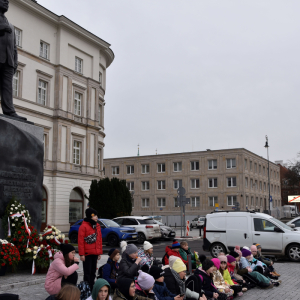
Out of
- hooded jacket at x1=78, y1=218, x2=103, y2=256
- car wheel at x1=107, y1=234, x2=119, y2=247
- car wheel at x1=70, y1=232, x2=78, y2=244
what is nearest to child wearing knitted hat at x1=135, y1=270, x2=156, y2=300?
hooded jacket at x1=78, y1=218, x2=103, y2=256

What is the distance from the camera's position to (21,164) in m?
9.63

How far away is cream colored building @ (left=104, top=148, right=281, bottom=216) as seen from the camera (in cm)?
5841

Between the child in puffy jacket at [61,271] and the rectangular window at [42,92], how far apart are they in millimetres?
30290

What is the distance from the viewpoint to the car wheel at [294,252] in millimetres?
15181

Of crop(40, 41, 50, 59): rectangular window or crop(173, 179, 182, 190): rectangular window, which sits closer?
crop(40, 41, 50, 59): rectangular window

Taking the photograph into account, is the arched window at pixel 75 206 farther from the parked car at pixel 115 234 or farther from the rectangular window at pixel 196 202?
the rectangular window at pixel 196 202

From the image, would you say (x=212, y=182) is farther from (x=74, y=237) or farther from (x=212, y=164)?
(x=74, y=237)

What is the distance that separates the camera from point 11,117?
982cm

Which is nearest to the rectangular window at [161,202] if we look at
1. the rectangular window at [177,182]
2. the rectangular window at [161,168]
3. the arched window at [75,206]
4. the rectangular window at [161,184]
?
the rectangular window at [161,184]

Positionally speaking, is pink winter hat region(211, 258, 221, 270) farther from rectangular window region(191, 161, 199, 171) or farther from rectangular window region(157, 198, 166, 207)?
rectangular window region(157, 198, 166, 207)

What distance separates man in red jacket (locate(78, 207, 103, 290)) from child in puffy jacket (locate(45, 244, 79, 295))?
1498 millimetres

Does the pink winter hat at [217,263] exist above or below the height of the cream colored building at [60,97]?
below

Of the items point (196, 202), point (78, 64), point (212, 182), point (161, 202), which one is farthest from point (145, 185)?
point (78, 64)

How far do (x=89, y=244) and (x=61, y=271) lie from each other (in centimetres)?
180
